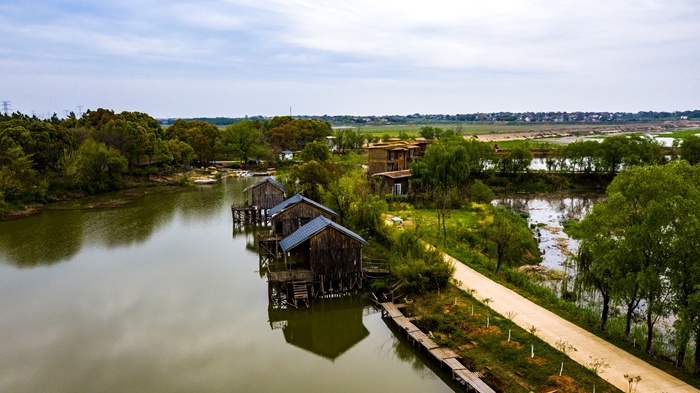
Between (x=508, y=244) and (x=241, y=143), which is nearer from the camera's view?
(x=508, y=244)

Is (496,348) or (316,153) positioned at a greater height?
(316,153)

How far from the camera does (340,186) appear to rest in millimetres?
34062

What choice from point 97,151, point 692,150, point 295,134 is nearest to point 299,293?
point 97,151

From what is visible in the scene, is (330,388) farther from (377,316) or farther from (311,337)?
(377,316)

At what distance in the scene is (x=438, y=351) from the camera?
723 inches

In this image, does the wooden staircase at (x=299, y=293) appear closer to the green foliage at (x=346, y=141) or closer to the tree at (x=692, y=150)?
the tree at (x=692, y=150)

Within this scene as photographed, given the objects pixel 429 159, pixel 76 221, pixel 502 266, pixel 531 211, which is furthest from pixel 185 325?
pixel 531 211

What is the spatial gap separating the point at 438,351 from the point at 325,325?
611 centimetres

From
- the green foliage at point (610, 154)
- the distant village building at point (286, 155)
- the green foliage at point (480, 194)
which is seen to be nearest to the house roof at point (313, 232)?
the green foliage at point (480, 194)

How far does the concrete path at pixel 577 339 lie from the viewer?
14773 mm

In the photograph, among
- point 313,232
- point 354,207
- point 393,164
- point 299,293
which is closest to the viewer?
point 299,293

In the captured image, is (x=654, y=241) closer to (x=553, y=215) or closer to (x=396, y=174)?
(x=553, y=215)

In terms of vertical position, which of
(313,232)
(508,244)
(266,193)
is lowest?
(508,244)

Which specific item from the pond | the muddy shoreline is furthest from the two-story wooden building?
the muddy shoreline
